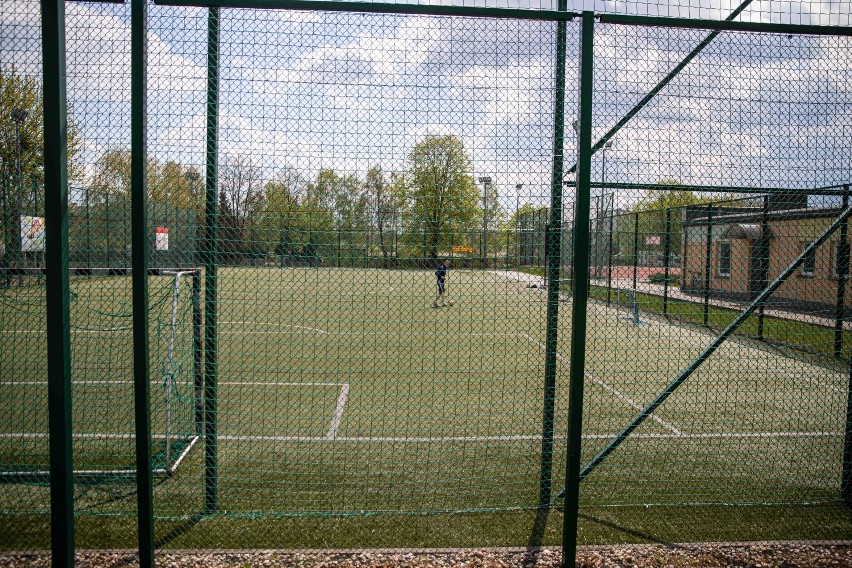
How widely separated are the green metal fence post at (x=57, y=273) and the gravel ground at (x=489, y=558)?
71 cm

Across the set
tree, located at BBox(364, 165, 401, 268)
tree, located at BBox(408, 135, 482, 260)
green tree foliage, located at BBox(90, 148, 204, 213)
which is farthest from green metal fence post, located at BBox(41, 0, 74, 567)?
tree, located at BBox(408, 135, 482, 260)

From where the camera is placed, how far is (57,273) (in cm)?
289

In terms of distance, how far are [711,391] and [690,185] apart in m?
4.61

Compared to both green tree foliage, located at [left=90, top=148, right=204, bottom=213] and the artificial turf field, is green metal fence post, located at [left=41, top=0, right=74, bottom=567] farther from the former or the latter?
the artificial turf field

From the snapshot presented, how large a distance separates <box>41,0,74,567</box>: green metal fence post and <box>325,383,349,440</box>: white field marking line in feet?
9.49

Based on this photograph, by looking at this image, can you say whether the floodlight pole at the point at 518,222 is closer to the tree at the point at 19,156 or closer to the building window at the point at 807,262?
the building window at the point at 807,262

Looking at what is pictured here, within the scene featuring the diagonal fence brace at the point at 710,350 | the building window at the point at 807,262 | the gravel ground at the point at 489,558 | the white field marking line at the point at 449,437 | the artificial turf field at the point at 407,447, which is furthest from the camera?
the white field marking line at the point at 449,437

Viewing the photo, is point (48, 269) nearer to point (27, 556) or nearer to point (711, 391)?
point (27, 556)

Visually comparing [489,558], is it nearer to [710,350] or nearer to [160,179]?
[710,350]

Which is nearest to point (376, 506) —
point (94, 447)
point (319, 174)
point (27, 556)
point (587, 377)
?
point (27, 556)

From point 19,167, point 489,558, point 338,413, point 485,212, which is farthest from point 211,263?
point 338,413

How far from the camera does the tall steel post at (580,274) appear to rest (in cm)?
330

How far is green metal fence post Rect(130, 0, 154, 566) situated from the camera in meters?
3.00

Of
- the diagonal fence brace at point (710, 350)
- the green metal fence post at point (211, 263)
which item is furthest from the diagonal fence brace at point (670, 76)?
the green metal fence post at point (211, 263)
